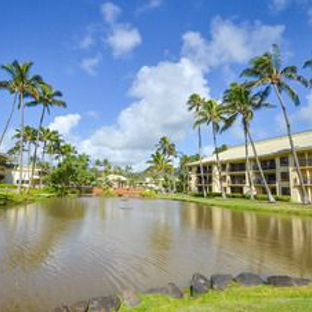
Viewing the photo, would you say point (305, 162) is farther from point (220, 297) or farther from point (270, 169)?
point (220, 297)

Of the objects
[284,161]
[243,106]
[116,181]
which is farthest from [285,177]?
[116,181]

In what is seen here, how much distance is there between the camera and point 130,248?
42.4 feet

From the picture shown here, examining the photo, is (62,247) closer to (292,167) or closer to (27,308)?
(27,308)

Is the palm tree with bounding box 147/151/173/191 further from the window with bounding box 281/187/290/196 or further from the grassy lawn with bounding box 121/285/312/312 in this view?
the grassy lawn with bounding box 121/285/312/312

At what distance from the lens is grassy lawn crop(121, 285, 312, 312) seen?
18.9 feet

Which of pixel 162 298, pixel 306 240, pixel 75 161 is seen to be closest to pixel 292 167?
pixel 306 240

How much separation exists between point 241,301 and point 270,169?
4310 cm

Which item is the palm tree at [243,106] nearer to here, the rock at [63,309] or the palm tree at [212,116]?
the palm tree at [212,116]

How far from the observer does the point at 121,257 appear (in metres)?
11.3

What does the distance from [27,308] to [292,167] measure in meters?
40.2

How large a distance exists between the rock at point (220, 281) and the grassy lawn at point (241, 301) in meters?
0.22

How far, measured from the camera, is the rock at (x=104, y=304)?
6117 mm

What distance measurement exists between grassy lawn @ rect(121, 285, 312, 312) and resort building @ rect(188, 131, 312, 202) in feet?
114

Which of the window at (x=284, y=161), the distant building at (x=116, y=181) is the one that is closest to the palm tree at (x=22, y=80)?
the window at (x=284, y=161)
